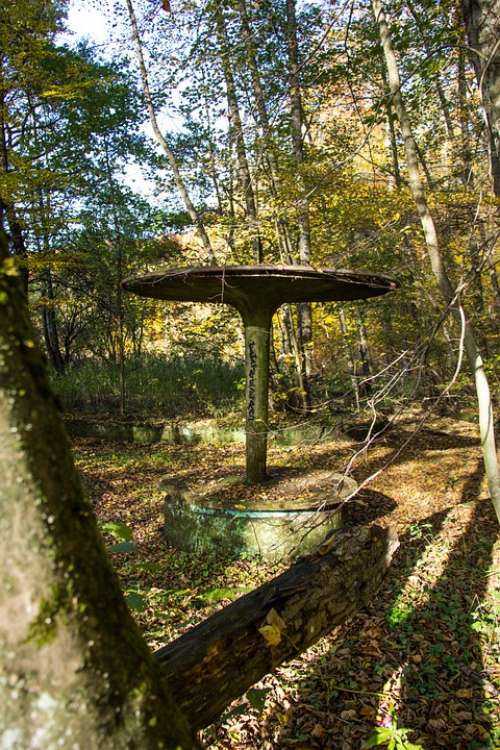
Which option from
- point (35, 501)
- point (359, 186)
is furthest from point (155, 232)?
point (35, 501)

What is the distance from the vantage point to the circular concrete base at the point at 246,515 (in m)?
5.69

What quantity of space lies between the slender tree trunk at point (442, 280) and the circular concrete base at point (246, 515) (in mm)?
1632

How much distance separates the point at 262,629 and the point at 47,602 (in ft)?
5.91

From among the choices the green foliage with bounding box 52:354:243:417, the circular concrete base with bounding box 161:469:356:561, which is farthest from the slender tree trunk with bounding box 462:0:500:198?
the green foliage with bounding box 52:354:243:417

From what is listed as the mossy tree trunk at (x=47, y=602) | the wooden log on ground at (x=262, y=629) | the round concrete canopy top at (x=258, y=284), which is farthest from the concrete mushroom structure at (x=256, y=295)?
the mossy tree trunk at (x=47, y=602)

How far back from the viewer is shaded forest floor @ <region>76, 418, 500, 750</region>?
9.96ft

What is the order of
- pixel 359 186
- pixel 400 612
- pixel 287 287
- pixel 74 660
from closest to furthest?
pixel 74 660, pixel 400 612, pixel 287 287, pixel 359 186

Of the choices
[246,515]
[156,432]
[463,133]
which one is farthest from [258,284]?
[463,133]

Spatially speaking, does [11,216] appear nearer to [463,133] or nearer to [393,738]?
[463,133]

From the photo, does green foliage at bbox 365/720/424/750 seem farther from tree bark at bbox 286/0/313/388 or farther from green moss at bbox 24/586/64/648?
tree bark at bbox 286/0/313/388

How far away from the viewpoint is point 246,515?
574cm

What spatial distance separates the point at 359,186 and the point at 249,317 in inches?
253

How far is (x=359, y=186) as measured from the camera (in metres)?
11.6

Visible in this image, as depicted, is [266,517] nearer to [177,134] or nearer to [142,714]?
[142,714]
